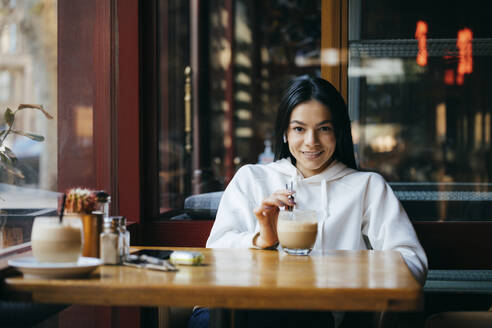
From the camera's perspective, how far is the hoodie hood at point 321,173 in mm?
2027

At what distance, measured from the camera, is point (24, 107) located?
1627mm

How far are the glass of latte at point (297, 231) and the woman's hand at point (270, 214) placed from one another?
44 mm

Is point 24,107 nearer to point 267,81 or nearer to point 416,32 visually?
point 416,32

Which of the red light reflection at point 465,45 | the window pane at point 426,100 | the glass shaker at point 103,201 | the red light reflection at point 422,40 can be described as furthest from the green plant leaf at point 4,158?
the red light reflection at point 465,45

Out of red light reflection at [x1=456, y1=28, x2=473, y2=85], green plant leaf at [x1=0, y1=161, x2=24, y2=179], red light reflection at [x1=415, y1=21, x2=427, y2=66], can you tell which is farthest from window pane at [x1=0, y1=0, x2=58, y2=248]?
red light reflection at [x1=456, y1=28, x2=473, y2=85]

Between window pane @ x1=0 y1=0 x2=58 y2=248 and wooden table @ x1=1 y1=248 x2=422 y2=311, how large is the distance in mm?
416

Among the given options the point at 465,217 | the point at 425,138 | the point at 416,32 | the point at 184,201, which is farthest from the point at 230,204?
the point at 425,138

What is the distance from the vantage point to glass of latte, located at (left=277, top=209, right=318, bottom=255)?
1499 mm

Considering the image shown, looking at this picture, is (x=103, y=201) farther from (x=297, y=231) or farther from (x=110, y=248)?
(x=297, y=231)

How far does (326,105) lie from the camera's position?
6.49 feet

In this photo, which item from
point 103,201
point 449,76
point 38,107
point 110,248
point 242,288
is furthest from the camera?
point 449,76

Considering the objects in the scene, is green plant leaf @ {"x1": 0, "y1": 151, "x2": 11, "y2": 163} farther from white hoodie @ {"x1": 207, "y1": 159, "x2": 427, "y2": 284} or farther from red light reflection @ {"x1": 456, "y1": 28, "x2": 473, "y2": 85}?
red light reflection @ {"x1": 456, "y1": 28, "x2": 473, "y2": 85}

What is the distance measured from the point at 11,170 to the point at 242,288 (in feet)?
2.70

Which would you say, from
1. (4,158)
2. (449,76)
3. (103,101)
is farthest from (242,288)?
(449,76)
